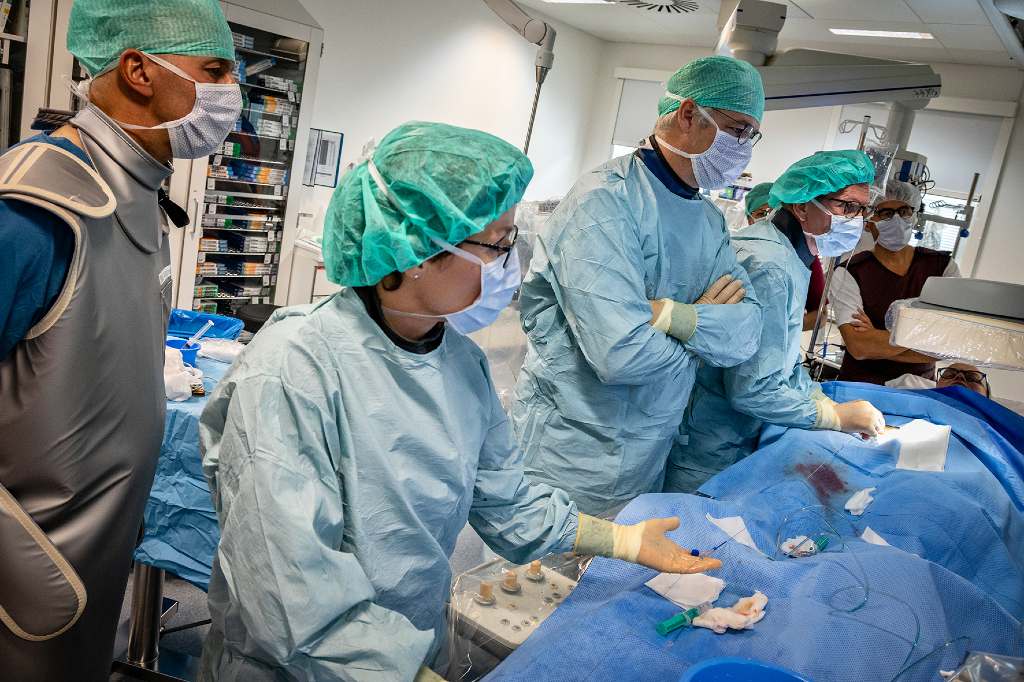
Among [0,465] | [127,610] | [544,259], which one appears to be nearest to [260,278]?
→ [127,610]

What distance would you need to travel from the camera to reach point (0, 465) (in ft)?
4.17

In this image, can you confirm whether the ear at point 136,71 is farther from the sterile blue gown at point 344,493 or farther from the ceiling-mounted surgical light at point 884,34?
the ceiling-mounted surgical light at point 884,34

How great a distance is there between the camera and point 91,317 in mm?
1314

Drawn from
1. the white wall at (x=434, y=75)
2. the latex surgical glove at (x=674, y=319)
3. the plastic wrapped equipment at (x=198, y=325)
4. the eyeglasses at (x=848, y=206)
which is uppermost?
the white wall at (x=434, y=75)

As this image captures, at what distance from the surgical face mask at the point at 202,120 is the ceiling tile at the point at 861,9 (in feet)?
17.6

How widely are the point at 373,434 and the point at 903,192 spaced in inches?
141

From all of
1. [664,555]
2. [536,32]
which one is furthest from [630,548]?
[536,32]

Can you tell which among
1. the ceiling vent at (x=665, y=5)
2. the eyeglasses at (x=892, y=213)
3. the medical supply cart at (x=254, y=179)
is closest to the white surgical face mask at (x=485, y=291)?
the eyeglasses at (x=892, y=213)

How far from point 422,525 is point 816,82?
2314 millimetres

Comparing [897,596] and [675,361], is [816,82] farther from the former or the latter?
[897,596]

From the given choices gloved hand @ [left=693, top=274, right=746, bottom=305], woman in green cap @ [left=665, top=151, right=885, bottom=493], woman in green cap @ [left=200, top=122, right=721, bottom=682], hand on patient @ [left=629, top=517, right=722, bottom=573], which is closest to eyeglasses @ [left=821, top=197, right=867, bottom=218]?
woman in green cap @ [left=665, top=151, right=885, bottom=493]

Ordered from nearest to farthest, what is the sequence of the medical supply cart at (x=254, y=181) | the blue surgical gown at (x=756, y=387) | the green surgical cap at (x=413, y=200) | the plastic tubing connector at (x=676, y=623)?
the green surgical cap at (x=413, y=200), the plastic tubing connector at (x=676, y=623), the blue surgical gown at (x=756, y=387), the medical supply cart at (x=254, y=181)

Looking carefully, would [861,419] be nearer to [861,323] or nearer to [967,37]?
[861,323]

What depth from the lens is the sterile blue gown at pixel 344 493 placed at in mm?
948
